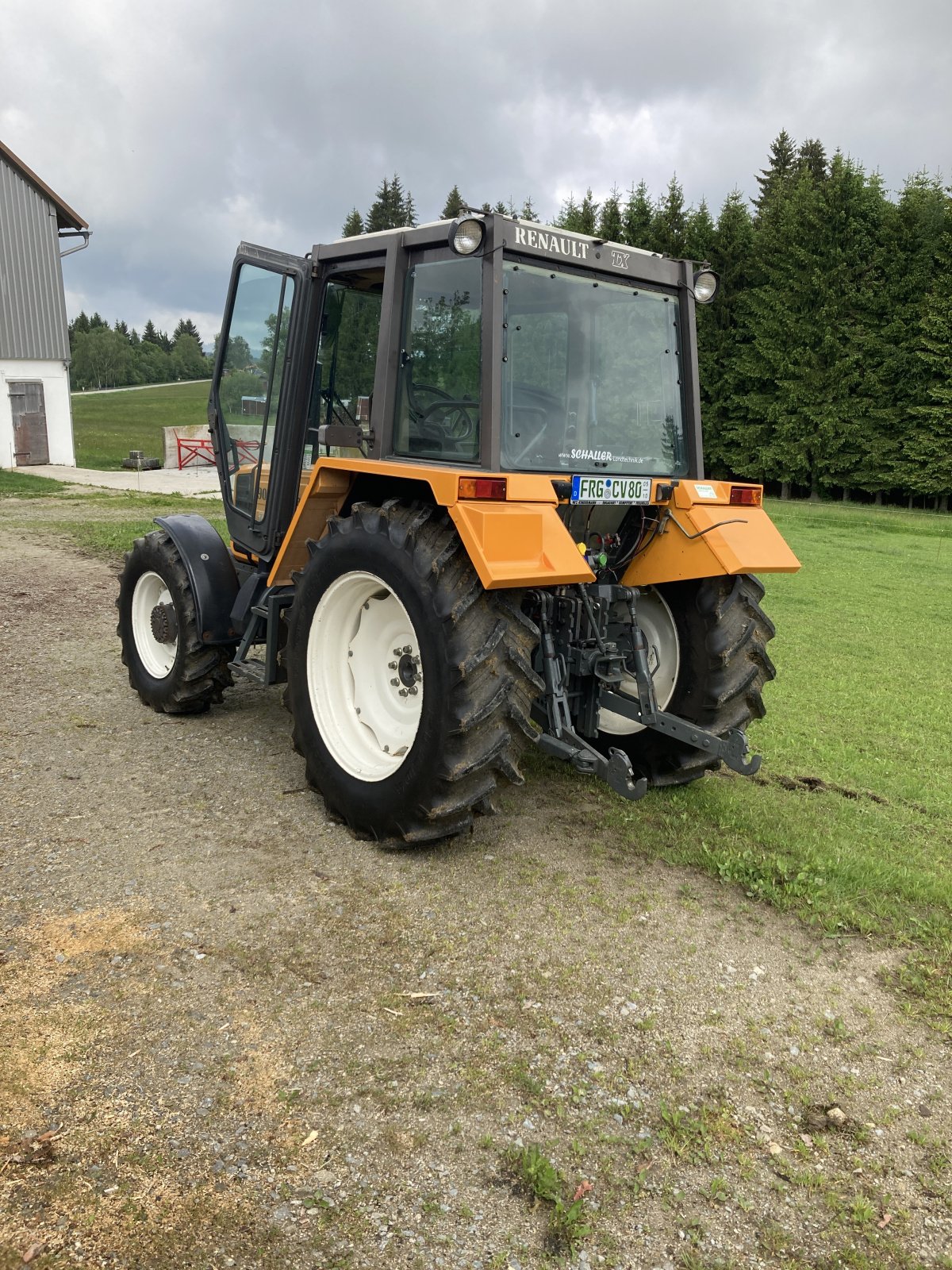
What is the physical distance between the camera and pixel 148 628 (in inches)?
237

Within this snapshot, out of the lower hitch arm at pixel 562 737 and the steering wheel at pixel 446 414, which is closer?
the lower hitch arm at pixel 562 737

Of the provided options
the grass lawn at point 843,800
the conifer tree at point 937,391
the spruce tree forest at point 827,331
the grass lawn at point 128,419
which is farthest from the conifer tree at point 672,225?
the grass lawn at point 843,800

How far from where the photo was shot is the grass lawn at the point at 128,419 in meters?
31.9

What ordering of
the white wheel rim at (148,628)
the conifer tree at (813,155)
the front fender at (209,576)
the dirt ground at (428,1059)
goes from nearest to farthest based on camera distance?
the dirt ground at (428,1059) → the front fender at (209,576) → the white wheel rim at (148,628) → the conifer tree at (813,155)

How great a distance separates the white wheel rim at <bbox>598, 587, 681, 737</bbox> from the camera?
4.79m

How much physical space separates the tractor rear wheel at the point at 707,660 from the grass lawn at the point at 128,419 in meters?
15.2

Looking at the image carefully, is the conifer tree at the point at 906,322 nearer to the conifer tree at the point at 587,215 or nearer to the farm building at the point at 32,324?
the conifer tree at the point at 587,215

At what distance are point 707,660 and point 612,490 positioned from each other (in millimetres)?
960

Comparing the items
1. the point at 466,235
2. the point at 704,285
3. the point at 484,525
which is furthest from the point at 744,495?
the point at 466,235

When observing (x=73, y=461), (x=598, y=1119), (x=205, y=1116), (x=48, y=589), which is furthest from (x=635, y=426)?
(x=73, y=461)

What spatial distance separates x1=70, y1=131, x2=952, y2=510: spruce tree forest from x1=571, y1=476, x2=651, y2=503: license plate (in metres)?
18.7

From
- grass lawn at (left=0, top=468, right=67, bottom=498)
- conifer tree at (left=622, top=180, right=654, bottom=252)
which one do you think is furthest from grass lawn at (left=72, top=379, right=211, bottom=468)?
conifer tree at (left=622, top=180, right=654, bottom=252)

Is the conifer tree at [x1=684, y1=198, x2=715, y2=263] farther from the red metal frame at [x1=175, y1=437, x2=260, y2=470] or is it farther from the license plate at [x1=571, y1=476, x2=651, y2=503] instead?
the license plate at [x1=571, y1=476, x2=651, y2=503]

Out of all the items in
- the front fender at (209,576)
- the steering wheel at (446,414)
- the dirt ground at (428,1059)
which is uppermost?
the steering wheel at (446,414)
